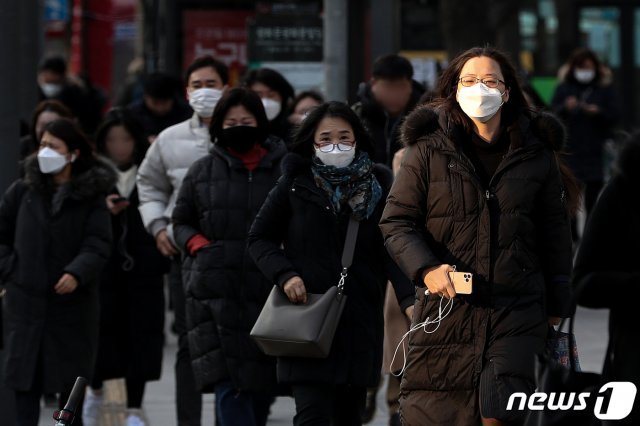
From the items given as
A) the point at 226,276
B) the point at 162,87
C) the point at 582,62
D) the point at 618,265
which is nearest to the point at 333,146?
the point at 226,276

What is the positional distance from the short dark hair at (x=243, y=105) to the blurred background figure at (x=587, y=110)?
766 centimetres

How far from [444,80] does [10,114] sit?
100 inches

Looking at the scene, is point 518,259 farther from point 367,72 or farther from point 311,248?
point 367,72

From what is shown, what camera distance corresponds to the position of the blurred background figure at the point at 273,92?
920 centimetres

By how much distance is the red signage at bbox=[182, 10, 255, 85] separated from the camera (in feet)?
51.4

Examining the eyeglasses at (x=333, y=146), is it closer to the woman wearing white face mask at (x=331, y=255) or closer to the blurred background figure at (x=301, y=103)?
the woman wearing white face mask at (x=331, y=255)

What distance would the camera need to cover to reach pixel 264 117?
7551 millimetres

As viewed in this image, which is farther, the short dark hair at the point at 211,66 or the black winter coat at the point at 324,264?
the short dark hair at the point at 211,66

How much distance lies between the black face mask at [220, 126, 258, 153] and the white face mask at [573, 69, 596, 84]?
796cm

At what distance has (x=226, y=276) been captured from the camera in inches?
288

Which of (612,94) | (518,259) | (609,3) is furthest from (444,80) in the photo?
(609,3)

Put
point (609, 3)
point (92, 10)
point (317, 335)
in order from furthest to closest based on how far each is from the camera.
→ point (92, 10) → point (609, 3) → point (317, 335)

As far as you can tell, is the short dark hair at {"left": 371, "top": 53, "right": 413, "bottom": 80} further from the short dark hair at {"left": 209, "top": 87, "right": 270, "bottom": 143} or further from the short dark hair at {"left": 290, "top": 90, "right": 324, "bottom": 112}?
the short dark hair at {"left": 290, "top": 90, "right": 324, "bottom": 112}

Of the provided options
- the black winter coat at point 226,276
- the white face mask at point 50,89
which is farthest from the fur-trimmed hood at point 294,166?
the white face mask at point 50,89
